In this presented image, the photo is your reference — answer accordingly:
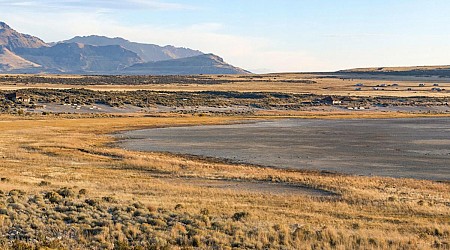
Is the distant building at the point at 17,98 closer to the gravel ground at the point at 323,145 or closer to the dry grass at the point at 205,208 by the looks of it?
the gravel ground at the point at 323,145

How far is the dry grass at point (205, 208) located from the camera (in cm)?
1661

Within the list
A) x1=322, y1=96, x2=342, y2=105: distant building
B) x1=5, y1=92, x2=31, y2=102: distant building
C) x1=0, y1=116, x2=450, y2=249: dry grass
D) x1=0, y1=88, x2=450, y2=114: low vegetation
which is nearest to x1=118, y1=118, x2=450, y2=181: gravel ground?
x1=0, y1=116, x2=450, y2=249: dry grass

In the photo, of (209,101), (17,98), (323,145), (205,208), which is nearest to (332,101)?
(209,101)

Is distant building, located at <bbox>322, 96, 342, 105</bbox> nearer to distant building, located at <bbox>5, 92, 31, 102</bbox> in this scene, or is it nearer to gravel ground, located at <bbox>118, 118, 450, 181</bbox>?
gravel ground, located at <bbox>118, 118, 450, 181</bbox>

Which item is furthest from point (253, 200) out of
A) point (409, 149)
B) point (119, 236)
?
point (409, 149)

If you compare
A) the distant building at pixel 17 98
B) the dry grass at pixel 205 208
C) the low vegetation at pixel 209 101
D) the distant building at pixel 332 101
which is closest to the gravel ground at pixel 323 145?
the dry grass at pixel 205 208

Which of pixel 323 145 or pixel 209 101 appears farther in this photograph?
pixel 209 101

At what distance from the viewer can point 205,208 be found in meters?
21.5

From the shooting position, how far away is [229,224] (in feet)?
59.9

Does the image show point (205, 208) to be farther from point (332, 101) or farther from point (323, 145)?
point (332, 101)

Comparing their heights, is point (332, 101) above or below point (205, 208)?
below

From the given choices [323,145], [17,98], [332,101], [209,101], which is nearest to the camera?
[323,145]

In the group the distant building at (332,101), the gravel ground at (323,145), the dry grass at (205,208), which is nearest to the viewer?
the dry grass at (205,208)

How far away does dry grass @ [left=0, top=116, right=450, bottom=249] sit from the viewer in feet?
54.5
